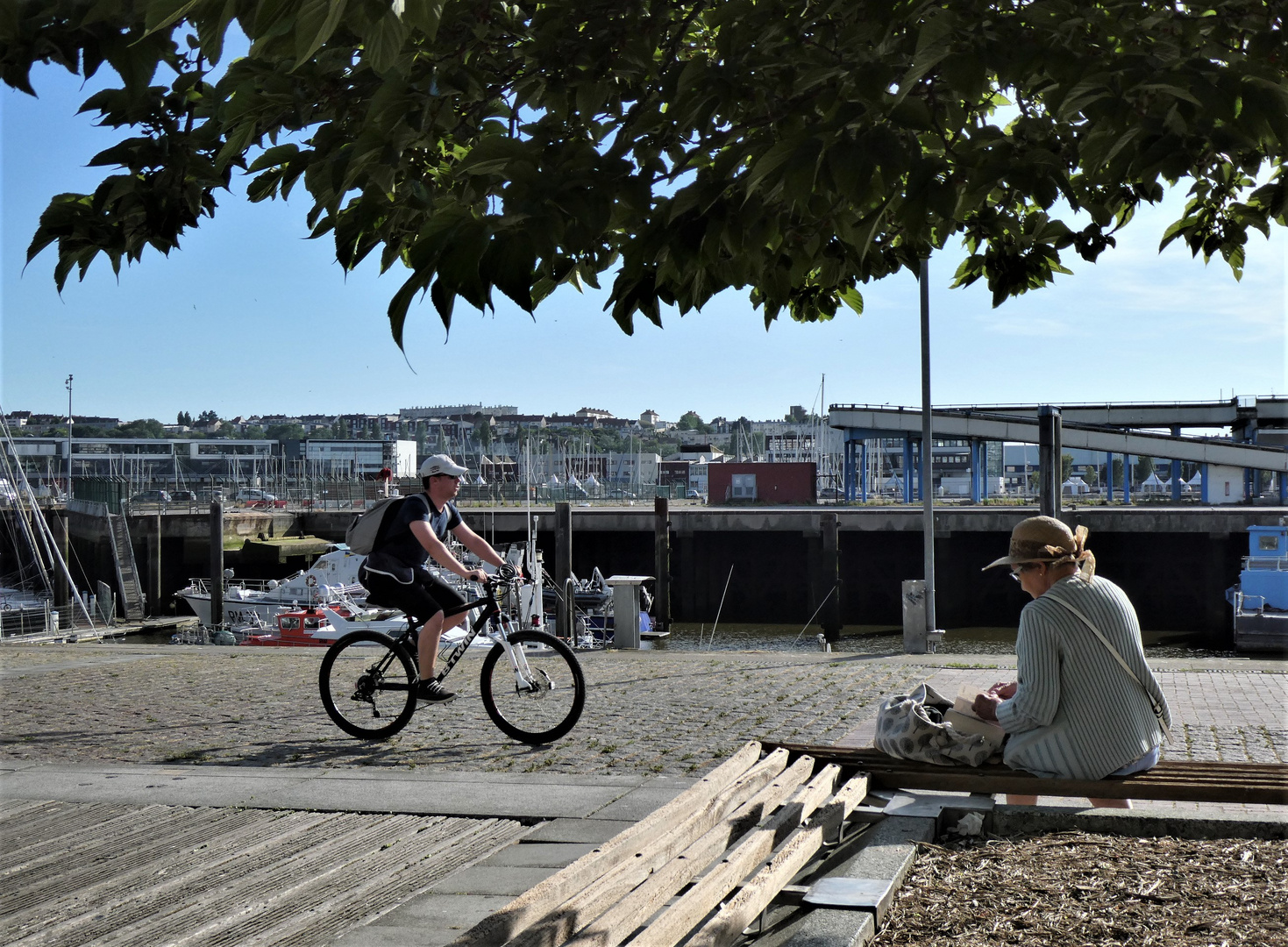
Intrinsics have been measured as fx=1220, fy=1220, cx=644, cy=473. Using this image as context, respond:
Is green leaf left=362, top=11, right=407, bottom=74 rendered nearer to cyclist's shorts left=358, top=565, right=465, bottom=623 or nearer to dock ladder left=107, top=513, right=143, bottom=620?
cyclist's shorts left=358, top=565, right=465, bottom=623

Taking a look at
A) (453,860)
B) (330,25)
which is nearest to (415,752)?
(453,860)

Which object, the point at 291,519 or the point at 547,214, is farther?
the point at 291,519

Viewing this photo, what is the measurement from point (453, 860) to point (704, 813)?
134 centimetres

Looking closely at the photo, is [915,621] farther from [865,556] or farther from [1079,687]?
[865,556]

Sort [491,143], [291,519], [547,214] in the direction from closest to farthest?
[547,214] < [491,143] < [291,519]

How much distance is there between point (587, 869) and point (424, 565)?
4.67 m

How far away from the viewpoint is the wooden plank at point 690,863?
2750mm

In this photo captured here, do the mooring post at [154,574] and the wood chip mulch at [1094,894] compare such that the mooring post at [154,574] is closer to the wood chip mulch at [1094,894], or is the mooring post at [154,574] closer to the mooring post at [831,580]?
the mooring post at [831,580]

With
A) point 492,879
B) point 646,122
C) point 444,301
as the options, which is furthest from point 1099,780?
point 444,301

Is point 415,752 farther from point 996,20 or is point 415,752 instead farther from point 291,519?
point 291,519

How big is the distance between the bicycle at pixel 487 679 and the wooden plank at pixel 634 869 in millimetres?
3318

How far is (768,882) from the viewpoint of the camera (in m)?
3.33

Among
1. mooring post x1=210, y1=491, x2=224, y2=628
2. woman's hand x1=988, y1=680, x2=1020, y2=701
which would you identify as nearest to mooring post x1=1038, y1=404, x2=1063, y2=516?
woman's hand x1=988, y1=680, x2=1020, y2=701

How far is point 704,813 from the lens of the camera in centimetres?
380
